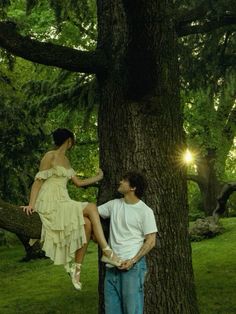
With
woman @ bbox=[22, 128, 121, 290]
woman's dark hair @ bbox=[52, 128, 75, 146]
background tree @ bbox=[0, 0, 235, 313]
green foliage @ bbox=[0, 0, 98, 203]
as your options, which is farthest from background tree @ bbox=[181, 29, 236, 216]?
woman @ bbox=[22, 128, 121, 290]

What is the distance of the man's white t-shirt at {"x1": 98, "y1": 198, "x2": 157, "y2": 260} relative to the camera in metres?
4.96

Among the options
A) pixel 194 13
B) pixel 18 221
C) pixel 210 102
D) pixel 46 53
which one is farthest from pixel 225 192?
pixel 18 221

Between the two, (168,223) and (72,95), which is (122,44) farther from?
(72,95)

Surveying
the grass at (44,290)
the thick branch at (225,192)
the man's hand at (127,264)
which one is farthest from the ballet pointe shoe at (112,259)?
the thick branch at (225,192)

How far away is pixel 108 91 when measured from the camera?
21.6ft

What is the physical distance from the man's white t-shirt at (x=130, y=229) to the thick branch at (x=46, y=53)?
6.37 feet

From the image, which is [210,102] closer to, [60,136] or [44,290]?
[44,290]

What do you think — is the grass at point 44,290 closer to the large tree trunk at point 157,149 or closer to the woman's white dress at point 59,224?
the large tree trunk at point 157,149

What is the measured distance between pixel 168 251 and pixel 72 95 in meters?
4.13

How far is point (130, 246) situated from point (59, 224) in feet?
2.88

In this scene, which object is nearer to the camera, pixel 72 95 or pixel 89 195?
pixel 72 95

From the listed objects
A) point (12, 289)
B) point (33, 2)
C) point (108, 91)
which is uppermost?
point (33, 2)

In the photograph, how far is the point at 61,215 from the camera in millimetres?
5516

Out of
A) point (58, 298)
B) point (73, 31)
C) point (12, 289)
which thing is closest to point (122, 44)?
point (58, 298)
